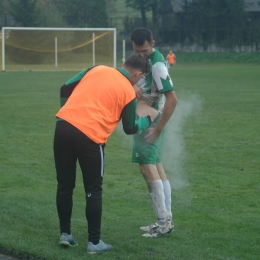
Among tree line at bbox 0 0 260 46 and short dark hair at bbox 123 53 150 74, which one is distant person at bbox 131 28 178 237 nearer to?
short dark hair at bbox 123 53 150 74

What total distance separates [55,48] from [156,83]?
38494 millimetres

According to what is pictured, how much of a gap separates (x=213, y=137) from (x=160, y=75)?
7482mm

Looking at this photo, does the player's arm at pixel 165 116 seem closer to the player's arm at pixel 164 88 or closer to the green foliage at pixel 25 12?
the player's arm at pixel 164 88

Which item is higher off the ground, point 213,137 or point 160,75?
point 160,75

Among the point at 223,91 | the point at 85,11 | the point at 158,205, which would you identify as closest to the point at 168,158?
the point at 158,205

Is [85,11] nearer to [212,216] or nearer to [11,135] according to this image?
[11,135]

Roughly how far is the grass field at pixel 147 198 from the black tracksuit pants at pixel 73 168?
1.04 ft

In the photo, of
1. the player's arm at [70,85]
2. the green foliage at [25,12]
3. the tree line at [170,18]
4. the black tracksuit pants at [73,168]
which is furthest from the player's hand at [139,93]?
the green foliage at [25,12]

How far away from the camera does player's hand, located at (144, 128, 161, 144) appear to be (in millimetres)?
5887

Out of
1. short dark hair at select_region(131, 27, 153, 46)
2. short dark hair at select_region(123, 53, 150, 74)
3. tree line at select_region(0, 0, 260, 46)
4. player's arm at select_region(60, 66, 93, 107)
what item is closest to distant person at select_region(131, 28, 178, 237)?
short dark hair at select_region(131, 27, 153, 46)

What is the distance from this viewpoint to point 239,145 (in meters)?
12.0

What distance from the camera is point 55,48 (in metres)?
43.6

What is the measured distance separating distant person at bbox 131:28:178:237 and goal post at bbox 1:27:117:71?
36733mm

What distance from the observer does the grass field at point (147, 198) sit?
5.55 m
